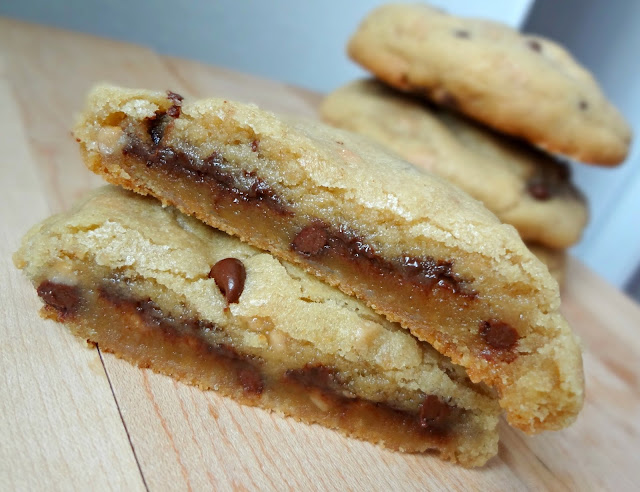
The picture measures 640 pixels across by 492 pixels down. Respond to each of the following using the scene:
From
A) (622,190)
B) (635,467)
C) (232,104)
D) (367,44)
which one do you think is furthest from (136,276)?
(622,190)

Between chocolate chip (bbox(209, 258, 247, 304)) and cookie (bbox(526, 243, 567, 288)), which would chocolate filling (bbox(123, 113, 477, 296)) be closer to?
chocolate chip (bbox(209, 258, 247, 304))

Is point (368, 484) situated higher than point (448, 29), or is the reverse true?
point (448, 29)

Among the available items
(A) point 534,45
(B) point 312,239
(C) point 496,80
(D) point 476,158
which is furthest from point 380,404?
(A) point 534,45

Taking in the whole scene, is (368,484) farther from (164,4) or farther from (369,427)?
(164,4)

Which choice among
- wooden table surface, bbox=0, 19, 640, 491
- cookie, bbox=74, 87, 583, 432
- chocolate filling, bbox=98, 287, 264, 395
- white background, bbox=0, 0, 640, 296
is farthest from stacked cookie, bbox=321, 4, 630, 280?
white background, bbox=0, 0, 640, 296

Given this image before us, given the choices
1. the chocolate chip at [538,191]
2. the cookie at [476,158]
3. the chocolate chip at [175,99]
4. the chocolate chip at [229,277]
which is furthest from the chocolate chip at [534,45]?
the chocolate chip at [229,277]

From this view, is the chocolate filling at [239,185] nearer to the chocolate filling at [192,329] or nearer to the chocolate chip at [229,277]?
the chocolate chip at [229,277]

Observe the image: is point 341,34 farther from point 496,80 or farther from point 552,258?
point 552,258
